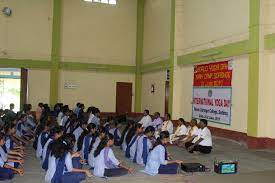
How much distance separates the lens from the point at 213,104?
45.1 ft

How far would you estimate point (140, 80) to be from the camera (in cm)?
2184

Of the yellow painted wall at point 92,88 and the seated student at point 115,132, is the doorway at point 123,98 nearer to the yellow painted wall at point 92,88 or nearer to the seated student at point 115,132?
the yellow painted wall at point 92,88

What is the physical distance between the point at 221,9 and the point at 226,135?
4.71 meters

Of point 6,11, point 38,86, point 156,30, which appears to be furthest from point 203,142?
point 6,11

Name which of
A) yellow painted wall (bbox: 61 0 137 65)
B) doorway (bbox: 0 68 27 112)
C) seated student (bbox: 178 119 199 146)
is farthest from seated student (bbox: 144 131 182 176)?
yellow painted wall (bbox: 61 0 137 65)

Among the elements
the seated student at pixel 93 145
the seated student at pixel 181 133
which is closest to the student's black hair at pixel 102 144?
the seated student at pixel 93 145

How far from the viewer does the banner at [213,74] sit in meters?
13.0

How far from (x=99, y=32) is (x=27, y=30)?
402cm

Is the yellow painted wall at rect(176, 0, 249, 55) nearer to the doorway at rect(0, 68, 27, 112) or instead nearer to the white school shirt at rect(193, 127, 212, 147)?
the white school shirt at rect(193, 127, 212, 147)

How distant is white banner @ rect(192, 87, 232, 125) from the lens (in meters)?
12.9

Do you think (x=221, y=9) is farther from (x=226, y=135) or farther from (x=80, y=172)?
(x=80, y=172)

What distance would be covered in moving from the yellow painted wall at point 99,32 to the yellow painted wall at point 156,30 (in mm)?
1046

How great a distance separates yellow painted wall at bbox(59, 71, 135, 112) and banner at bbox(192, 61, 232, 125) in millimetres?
7227

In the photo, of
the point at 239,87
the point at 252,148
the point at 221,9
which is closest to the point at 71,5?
the point at 221,9
